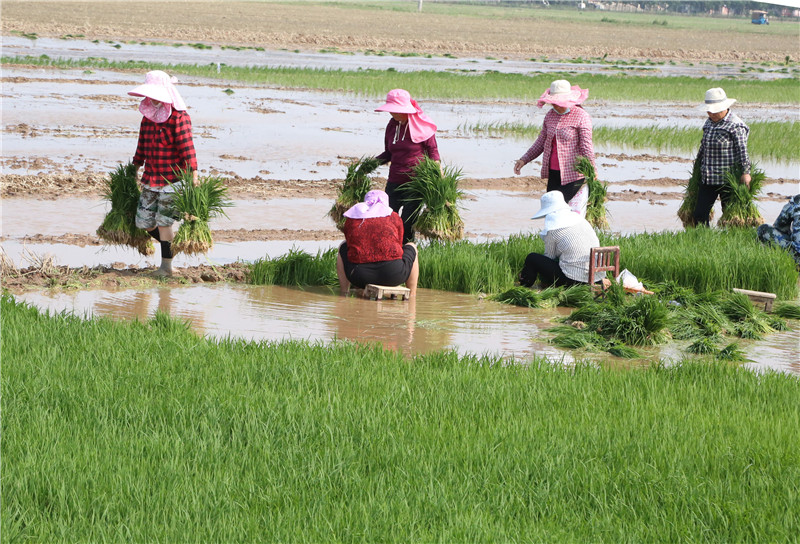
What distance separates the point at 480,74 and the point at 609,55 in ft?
69.7

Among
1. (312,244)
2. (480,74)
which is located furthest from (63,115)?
(480,74)

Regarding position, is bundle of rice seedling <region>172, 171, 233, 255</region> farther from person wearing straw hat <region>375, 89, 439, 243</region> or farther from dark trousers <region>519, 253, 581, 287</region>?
dark trousers <region>519, 253, 581, 287</region>

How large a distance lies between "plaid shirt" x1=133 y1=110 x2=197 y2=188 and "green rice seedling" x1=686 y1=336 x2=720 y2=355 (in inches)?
153

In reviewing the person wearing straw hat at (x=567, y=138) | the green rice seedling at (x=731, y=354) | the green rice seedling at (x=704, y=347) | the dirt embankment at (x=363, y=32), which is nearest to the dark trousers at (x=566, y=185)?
the person wearing straw hat at (x=567, y=138)

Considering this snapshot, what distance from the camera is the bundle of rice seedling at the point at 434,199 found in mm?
8727

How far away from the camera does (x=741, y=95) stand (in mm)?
30812

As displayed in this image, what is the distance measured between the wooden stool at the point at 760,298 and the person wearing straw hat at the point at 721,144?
6.91 feet

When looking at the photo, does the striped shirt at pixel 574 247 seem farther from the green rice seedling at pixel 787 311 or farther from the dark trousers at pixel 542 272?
the green rice seedling at pixel 787 311

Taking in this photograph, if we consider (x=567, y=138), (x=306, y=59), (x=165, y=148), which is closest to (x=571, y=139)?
(x=567, y=138)

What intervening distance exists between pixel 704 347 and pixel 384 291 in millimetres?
2359

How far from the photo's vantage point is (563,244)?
770 cm

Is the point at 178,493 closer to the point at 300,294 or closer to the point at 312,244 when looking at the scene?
the point at 300,294

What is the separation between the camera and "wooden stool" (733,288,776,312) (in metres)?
7.52

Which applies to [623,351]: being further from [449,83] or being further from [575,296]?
[449,83]
